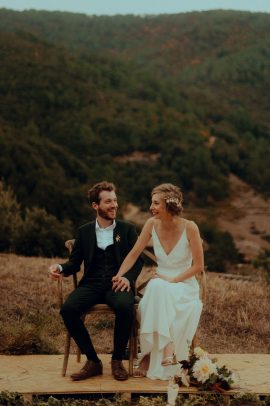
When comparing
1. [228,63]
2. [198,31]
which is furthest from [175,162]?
[198,31]

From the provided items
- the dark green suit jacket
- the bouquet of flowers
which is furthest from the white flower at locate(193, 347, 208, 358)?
the dark green suit jacket

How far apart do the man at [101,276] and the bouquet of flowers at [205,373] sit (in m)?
0.52

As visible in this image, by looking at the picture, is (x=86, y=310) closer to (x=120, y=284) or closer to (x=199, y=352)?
(x=120, y=284)

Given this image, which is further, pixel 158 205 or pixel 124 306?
pixel 158 205

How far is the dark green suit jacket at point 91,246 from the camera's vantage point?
250 inches

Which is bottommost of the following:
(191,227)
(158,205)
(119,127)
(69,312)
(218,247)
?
(69,312)

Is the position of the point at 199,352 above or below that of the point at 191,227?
below

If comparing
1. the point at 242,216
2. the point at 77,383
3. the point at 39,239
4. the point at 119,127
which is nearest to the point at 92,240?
the point at 77,383

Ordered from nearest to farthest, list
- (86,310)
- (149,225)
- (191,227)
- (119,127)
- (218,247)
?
(86,310), (191,227), (149,225), (218,247), (119,127)

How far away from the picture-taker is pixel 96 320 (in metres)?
9.28

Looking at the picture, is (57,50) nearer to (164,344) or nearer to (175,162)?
(175,162)

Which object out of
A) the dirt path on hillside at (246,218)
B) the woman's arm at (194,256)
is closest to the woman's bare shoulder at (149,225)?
the woman's arm at (194,256)

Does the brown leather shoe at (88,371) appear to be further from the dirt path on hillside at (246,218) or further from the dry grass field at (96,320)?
the dirt path on hillside at (246,218)

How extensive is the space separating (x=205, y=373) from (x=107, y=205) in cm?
156
